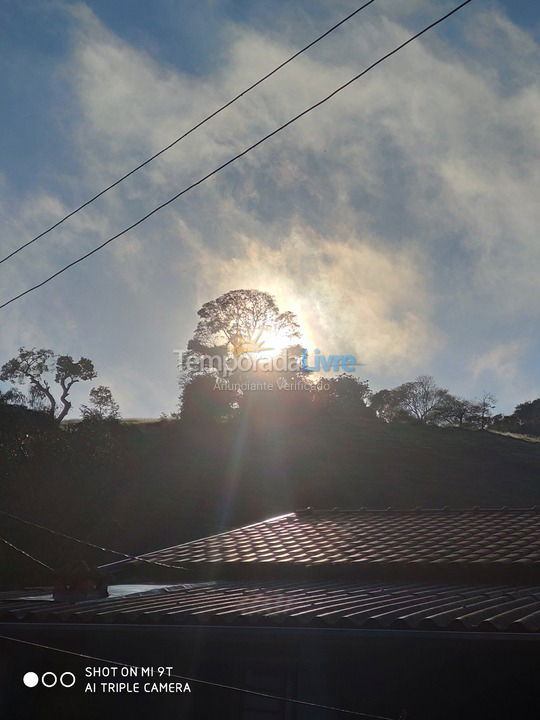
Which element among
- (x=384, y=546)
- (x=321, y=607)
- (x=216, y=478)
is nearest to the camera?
(x=321, y=607)

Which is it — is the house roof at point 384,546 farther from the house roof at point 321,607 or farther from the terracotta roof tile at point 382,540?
the house roof at point 321,607

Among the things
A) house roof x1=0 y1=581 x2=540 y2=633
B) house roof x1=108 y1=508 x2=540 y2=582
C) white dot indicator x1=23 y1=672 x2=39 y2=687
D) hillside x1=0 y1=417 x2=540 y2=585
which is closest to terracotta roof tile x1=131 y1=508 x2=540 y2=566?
house roof x1=108 y1=508 x2=540 y2=582

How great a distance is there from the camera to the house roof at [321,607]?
676cm

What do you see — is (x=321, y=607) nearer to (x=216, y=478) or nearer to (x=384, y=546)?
(x=384, y=546)

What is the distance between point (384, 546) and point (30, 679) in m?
6.08

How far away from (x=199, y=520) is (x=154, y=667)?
22341 mm

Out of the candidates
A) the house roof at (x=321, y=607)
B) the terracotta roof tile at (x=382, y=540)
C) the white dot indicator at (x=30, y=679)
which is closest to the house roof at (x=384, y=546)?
the terracotta roof tile at (x=382, y=540)

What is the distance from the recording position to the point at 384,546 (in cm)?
1250

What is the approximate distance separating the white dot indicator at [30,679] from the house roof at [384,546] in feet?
13.2

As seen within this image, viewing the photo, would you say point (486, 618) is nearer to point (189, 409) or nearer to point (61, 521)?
point (61, 521)

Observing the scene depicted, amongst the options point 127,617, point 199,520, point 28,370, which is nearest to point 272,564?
point 127,617

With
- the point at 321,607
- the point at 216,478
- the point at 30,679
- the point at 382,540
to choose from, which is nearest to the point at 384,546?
the point at 382,540

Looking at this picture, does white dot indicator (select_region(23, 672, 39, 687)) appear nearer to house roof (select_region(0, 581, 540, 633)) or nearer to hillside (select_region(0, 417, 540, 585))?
house roof (select_region(0, 581, 540, 633))

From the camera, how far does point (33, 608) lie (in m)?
8.91
